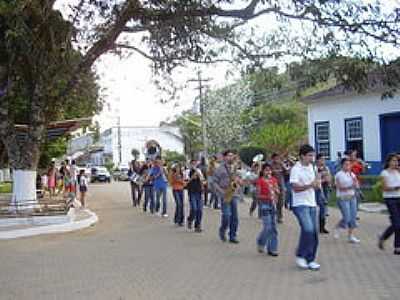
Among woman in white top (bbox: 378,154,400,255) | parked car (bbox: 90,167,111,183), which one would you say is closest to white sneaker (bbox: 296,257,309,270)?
woman in white top (bbox: 378,154,400,255)

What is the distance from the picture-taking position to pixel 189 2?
44.0 feet

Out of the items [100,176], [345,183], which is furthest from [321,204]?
[100,176]

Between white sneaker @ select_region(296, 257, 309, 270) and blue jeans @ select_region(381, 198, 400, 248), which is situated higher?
blue jeans @ select_region(381, 198, 400, 248)

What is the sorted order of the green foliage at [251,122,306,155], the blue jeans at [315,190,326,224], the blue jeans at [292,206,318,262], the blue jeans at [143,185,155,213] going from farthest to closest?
the green foliage at [251,122,306,155], the blue jeans at [143,185,155,213], the blue jeans at [315,190,326,224], the blue jeans at [292,206,318,262]

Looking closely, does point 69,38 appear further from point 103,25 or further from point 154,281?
point 154,281

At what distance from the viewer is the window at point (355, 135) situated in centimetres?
2880

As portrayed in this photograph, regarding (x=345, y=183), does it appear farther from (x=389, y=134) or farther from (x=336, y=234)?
(x=389, y=134)

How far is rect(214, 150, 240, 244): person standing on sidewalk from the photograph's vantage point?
40.8ft

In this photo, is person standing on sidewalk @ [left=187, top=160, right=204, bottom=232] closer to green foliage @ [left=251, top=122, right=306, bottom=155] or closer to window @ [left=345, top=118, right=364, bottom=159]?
window @ [left=345, top=118, right=364, bottom=159]

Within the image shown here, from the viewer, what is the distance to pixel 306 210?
9.48m

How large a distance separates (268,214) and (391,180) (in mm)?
2003

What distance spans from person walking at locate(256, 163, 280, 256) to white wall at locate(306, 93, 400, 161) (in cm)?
1647

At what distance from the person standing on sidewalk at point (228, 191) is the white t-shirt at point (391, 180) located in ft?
9.47

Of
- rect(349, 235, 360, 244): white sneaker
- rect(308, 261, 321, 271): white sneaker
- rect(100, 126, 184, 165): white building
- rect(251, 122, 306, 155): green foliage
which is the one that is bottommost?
rect(308, 261, 321, 271): white sneaker
